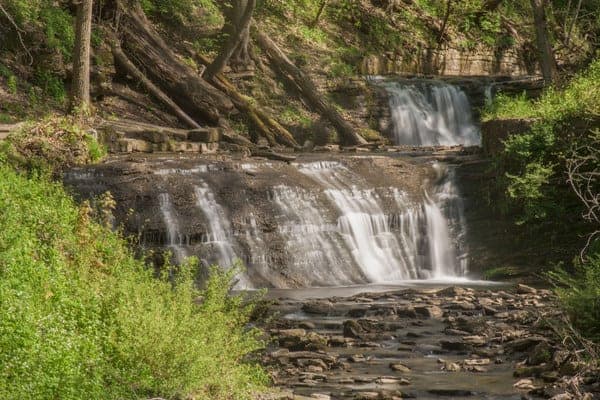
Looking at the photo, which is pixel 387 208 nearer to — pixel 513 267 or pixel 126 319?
pixel 513 267

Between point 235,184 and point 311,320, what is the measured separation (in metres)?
6.65

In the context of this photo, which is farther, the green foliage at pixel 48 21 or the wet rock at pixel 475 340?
the green foliage at pixel 48 21

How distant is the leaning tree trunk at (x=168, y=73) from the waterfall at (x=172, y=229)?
946cm

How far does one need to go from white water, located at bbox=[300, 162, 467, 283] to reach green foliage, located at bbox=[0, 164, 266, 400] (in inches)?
353

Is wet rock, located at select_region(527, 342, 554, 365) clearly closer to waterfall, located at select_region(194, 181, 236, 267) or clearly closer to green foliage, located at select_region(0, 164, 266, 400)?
green foliage, located at select_region(0, 164, 266, 400)

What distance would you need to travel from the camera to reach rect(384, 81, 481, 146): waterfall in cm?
3241

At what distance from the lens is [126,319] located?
1035 centimetres

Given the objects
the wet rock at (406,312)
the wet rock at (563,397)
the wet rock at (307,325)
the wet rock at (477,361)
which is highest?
the wet rock at (406,312)

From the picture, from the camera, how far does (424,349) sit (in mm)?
13203

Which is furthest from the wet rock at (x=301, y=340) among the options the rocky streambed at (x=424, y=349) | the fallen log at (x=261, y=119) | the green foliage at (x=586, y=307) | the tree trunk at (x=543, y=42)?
the fallen log at (x=261, y=119)

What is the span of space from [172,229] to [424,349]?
7.57 metres

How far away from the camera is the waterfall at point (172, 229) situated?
62.7ft

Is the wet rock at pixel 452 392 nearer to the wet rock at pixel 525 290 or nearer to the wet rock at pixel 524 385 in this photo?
the wet rock at pixel 524 385

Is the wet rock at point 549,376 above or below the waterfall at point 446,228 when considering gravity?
below
